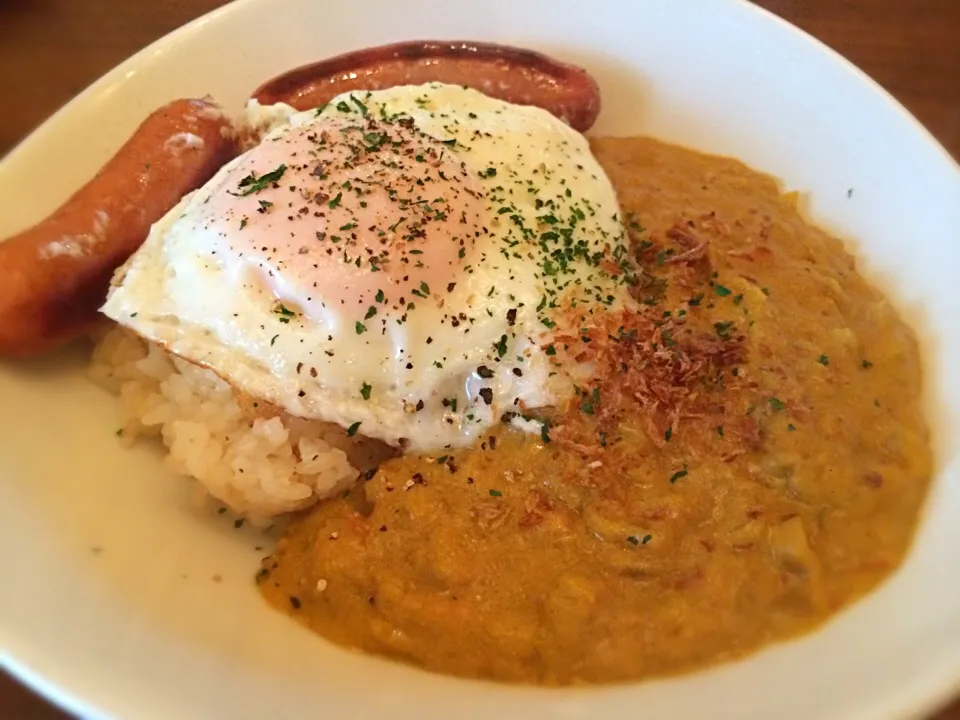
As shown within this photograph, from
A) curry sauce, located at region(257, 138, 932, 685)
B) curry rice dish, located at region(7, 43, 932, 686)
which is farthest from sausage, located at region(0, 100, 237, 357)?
curry sauce, located at region(257, 138, 932, 685)

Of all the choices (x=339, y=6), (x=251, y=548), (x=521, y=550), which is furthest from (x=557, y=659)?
(x=339, y=6)

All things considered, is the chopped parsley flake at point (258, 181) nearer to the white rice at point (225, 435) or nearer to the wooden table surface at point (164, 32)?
the white rice at point (225, 435)

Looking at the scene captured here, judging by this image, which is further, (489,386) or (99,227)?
(99,227)

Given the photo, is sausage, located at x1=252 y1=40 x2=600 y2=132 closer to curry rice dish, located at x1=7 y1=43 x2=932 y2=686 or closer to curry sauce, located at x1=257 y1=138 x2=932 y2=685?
curry rice dish, located at x1=7 y1=43 x2=932 y2=686

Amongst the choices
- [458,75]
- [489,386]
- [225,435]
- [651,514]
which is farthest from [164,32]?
[651,514]

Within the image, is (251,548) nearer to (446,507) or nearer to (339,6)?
(446,507)

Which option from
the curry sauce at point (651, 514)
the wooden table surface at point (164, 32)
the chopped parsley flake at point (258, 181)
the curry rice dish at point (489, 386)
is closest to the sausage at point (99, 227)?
the curry rice dish at point (489, 386)

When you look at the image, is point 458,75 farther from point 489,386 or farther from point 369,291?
point 489,386
